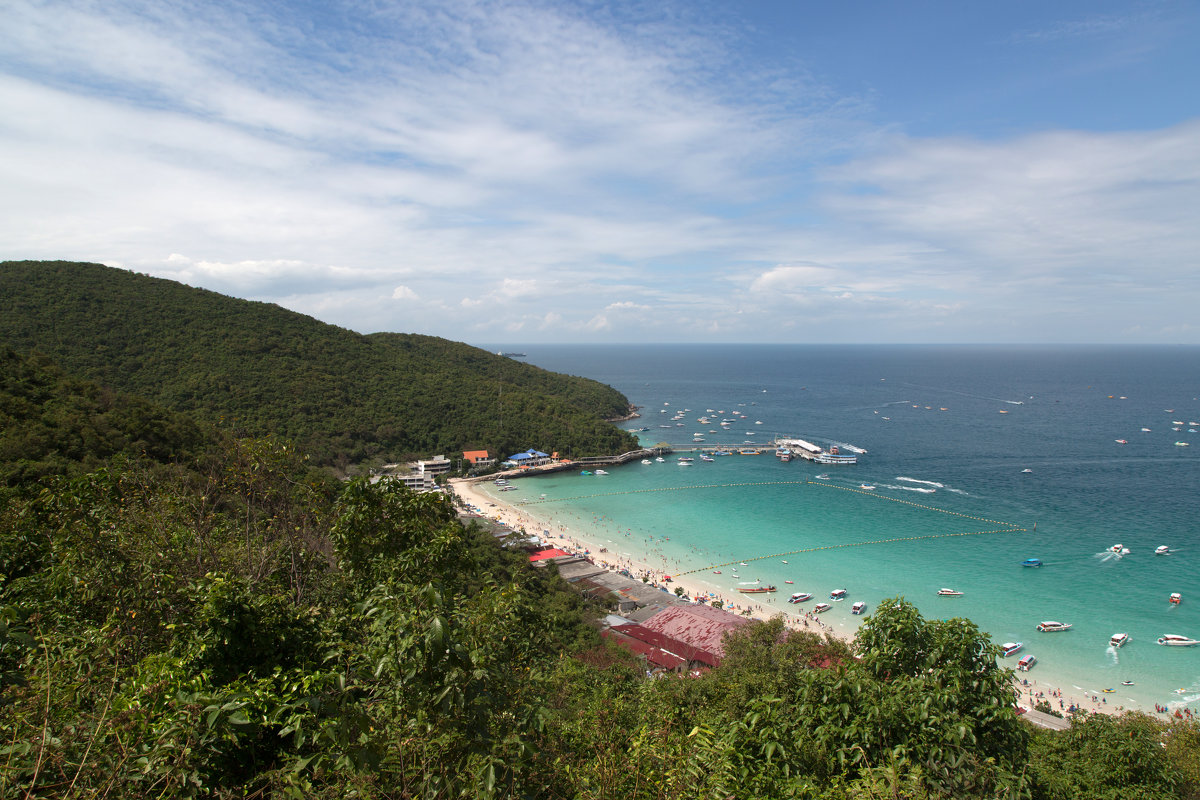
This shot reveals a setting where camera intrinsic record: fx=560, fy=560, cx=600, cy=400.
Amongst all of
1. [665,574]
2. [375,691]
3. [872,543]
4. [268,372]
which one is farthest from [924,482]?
[268,372]

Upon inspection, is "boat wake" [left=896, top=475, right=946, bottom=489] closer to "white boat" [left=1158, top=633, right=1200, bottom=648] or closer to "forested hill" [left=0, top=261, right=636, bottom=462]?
"white boat" [left=1158, top=633, right=1200, bottom=648]

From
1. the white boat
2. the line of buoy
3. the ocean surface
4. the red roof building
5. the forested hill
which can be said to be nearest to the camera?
the red roof building

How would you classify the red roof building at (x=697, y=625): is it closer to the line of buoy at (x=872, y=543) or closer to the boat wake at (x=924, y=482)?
the line of buoy at (x=872, y=543)

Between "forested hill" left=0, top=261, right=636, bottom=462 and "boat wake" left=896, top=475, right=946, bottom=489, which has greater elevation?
"forested hill" left=0, top=261, right=636, bottom=462

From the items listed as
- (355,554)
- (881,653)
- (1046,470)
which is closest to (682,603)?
(881,653)

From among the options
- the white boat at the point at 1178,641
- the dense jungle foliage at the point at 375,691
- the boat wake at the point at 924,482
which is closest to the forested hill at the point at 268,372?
the boat wake at the point at 924,482

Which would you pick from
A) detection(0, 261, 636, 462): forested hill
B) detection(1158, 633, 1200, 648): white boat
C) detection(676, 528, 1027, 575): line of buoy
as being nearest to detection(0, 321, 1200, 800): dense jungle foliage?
detection(1158, 633, 1200, 648): white boat
